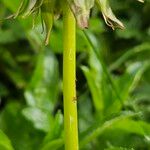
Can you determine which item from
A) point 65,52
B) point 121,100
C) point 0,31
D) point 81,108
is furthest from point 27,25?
point 65,52

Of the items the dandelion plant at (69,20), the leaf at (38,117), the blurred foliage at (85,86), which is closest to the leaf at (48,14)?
the dandelion plant at (69,20)

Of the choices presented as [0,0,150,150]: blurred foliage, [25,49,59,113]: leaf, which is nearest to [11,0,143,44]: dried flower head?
[0,0,150,150]: blurred foliage

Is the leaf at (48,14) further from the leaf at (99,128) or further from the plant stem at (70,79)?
the leaf at (99,128)

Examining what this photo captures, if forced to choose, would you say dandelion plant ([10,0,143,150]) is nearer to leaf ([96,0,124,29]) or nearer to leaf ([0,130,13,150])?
leaf ([96,0,124,29])

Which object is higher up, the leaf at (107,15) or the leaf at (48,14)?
the leaf at (48,14)

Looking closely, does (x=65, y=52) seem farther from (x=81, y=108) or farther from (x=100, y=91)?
(x=81, y=108)

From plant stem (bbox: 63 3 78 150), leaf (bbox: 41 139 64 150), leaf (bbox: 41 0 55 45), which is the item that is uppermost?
leaf (bbox: 41 0 55 45)

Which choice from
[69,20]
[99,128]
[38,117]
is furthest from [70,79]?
[38,117]

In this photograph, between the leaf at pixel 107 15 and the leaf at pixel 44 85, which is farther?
the leaf at pixel 44 85
